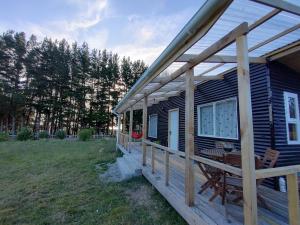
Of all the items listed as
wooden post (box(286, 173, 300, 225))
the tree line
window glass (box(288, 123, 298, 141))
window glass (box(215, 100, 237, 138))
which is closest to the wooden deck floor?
wooden post (box(286, 173, 300, 225))

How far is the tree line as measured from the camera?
20.3m

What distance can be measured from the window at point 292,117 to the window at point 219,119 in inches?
42.7

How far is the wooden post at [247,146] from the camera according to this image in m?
1.64

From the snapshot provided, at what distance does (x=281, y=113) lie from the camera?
3885 mm

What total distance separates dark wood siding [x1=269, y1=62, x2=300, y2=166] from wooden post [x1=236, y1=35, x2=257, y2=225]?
8.57 feet

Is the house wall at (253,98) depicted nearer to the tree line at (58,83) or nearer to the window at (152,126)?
the window at (152,126)

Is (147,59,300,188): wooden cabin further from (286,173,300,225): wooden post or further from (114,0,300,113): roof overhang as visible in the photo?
(286,173,300,225): wooden post

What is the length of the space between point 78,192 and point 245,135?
4105mm

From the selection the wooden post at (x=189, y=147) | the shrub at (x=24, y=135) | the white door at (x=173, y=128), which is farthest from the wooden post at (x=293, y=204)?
the shrub at (x=24, y=135)

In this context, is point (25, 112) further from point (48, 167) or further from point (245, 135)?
point (245, 135)

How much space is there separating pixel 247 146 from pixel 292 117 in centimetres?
338

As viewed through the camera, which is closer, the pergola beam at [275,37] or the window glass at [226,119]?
the pergola beam at [275,37]

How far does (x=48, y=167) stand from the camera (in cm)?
684

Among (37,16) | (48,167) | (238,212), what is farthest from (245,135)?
(37,16)
